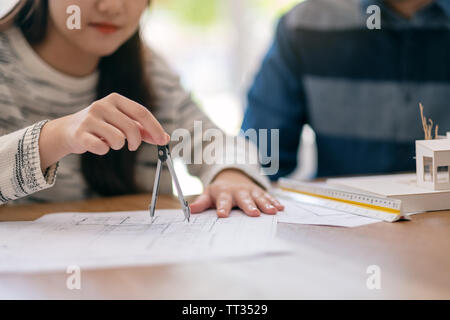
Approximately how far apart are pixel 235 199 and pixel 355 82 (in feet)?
2.42

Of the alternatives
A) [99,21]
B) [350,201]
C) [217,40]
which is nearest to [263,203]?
[350,201]

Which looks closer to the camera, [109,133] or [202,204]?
[109,133]

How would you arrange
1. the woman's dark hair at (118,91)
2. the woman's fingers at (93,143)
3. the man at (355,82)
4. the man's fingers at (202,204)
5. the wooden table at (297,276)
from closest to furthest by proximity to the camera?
the wooden table at (297,276)
the woman's fingers at (93,143)
the man's fingers at (202,204)
the woman's dark hair at (118,91)
the man at (355,82)

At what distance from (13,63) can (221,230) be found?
62 cm

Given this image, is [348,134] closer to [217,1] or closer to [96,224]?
[96,224]

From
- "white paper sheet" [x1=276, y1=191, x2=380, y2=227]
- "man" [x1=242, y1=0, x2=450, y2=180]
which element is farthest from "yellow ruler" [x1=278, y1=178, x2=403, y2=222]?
"man" [x1=242, y1=0, x2=450, y2=180]

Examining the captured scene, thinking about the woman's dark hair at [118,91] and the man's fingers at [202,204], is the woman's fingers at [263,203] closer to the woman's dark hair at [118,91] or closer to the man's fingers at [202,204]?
the man's fingers at [202,204]

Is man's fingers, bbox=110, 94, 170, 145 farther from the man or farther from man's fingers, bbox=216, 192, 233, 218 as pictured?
the man

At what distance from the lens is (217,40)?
297 centimetres

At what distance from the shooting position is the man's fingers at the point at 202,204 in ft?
2.41

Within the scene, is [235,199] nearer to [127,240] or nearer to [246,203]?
[246,203]

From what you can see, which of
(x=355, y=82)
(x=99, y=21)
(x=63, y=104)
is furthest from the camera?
(x=355, y=82)

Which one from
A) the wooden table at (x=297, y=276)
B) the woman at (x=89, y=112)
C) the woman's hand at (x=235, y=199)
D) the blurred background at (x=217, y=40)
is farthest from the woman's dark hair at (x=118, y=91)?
the blurred background at (x=217, y=40)

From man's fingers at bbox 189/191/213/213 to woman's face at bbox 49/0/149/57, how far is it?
0.38m
